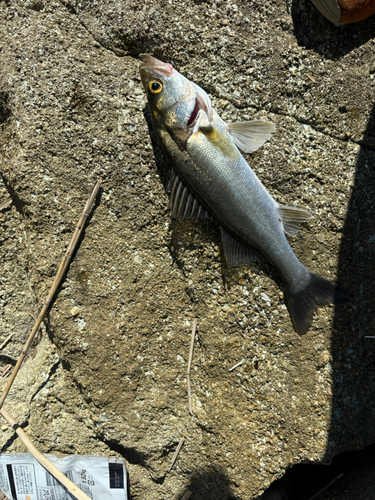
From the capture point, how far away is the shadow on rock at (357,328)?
102 inches

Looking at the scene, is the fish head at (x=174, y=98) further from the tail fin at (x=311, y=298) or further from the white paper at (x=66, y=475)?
the white paper at (x=66, y=475)

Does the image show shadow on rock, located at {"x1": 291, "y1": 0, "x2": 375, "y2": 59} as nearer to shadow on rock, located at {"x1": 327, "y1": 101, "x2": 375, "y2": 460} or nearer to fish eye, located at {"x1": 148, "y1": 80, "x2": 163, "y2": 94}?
shadow on rock, located at {"x1": 327, "y1": 101, "x2": 375, "y2": 460}

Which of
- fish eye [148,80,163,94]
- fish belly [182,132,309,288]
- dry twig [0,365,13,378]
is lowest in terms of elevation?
dry twig [0,365,13,378]

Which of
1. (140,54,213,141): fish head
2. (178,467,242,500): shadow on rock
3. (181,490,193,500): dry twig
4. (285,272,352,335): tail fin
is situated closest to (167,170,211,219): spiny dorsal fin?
(140,54,213,141): fish head

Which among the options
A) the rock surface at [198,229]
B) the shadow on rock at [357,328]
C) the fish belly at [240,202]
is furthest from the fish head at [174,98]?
the shadow on rock at [357,328]

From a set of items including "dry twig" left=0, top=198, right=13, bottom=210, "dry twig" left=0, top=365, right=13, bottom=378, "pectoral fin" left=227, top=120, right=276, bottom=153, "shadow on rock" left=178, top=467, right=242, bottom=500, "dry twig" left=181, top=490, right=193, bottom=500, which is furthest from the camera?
"dry twig" left=0, top=365, right=13, bottom=378

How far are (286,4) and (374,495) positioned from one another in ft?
11.8

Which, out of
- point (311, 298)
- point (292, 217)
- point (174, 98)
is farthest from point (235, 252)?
point (174, 98)

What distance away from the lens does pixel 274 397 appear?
260 centimetres

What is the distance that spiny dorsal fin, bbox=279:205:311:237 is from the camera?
2.55 metres

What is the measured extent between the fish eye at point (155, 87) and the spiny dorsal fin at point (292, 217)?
1082 mm

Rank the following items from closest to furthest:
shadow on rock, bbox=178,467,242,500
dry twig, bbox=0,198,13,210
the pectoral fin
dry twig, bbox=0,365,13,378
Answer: the pectoral fin
shadow on rock, bbox=178,467,242,500
dry twig, bbox=0,198,13,210
dry twig, bbox=0,365,13,378

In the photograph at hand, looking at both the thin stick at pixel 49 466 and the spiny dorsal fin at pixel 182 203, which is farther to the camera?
the thin stick at pixel 49 466

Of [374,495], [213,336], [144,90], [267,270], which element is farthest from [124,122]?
[374,495]
